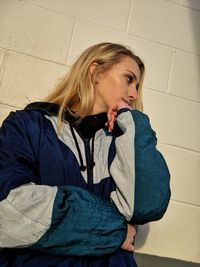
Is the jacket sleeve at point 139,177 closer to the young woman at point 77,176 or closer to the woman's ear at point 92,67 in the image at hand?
the young woman at point 77,176

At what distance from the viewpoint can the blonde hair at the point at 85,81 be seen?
117cm

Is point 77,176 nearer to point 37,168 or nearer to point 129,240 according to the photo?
point 37,168

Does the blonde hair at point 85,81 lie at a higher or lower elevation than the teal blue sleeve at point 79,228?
higher

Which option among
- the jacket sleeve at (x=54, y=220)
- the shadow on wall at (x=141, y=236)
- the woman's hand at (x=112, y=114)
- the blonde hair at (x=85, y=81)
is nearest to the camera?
the jacket sleeve at (x=54, y=220)

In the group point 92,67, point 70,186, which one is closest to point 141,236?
point 70,186

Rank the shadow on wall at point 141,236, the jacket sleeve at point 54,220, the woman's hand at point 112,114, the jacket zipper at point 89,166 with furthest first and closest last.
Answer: the shadow on wall at point 141,236, the woman's hand at point 112,114, the jacket zipper at point 89,166, the jacket sleeve at point 54,220

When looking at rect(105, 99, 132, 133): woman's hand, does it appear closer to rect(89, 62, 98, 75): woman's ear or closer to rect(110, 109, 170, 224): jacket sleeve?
rect(110, 109, 170, 224): jacket sleeve

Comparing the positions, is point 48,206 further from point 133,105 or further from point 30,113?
point 133,105

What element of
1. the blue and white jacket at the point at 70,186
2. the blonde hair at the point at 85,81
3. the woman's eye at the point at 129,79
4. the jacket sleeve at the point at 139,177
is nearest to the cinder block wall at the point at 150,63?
the blonde hair at the point at 85,81

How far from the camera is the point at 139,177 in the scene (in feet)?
2.85

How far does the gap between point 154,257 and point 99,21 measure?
1.06 meters

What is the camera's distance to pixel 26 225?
781mm

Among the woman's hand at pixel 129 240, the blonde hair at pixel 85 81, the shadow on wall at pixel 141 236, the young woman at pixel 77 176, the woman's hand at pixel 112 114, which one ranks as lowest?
the shadow on wall at pixel 141 236

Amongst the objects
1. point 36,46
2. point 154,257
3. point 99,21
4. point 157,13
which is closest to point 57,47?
point 36,46
